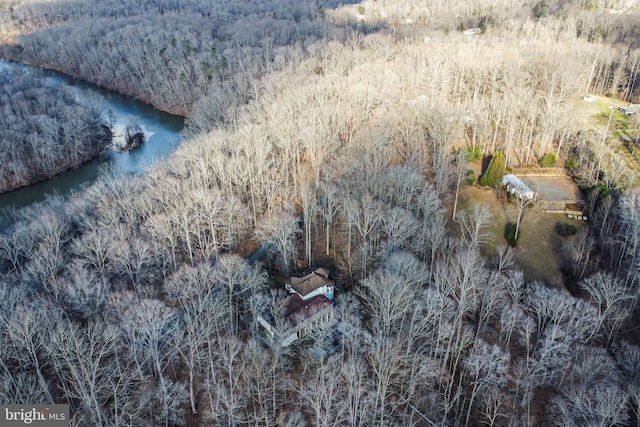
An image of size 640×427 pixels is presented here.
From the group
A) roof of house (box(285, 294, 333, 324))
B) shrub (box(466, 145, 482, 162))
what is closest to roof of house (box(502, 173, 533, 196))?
shrub (box(466, 145, 482, 162))

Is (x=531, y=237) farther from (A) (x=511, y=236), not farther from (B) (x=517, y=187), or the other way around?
(B) (x=517, y=187)

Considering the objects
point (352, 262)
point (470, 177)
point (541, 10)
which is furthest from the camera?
point (541, 10)

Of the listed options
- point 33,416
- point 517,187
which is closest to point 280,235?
point 33,416

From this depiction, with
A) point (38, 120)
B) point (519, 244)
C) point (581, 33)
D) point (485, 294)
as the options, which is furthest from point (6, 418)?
point (581, 33)

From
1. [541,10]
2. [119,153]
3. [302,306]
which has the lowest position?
[119,153]

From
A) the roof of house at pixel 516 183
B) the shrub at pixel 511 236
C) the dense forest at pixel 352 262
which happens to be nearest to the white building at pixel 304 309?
the dense forest at pixel 352 262

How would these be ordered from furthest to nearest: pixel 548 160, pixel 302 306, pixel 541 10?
pixel 541 10
pixel 548 160
pixel 302 306
